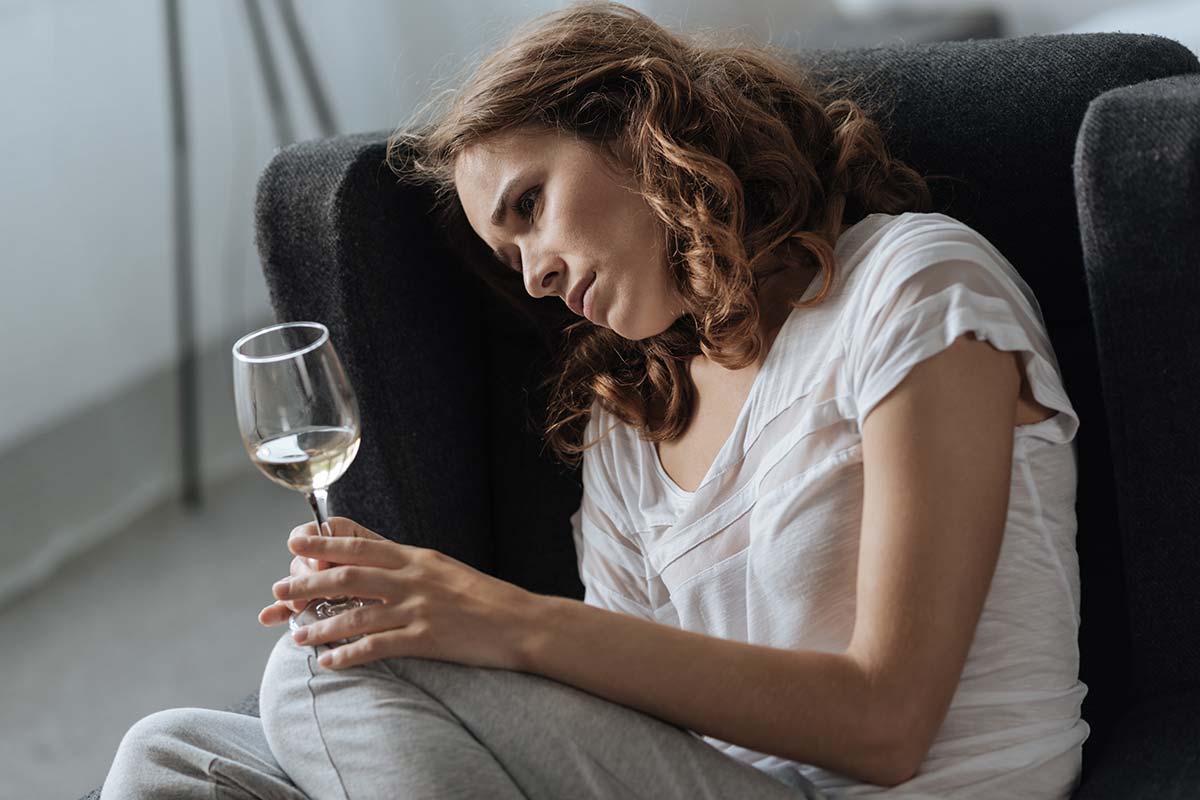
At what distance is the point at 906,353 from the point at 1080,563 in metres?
0.38

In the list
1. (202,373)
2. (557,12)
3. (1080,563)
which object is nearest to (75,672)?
(202,373)

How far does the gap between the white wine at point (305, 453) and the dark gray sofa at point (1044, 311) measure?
14.2 inches

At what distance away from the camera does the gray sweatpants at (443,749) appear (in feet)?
3.41

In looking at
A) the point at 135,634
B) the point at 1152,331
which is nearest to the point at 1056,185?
the point at 1152,331

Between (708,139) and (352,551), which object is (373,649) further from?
(708,139)

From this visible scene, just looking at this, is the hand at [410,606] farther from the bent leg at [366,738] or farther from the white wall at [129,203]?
the white wall at [129,203]

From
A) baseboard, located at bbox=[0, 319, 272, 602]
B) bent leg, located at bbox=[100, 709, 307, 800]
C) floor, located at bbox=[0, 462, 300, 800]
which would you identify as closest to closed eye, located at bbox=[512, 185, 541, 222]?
bent leg, located at bbox=[100, 709, 307, 800]

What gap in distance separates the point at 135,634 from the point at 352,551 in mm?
1639

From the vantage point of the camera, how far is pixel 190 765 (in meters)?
1.08

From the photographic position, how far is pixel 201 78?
3.15m

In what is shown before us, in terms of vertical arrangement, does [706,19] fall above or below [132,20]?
below

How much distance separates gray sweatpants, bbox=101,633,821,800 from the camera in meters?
1.04

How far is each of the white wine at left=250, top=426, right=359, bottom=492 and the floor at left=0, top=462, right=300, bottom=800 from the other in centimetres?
135

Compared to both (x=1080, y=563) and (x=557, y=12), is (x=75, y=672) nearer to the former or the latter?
(x=557, y=12)
